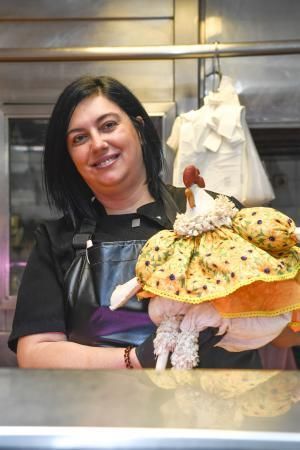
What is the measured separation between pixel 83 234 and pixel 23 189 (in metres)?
0.88

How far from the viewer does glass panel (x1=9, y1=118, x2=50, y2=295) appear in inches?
72.3

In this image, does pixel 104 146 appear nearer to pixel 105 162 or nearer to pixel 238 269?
pixel 105 162

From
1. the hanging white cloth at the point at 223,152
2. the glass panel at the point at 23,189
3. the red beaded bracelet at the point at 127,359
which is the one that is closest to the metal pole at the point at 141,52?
the hanging white cloth at the point at 223,152

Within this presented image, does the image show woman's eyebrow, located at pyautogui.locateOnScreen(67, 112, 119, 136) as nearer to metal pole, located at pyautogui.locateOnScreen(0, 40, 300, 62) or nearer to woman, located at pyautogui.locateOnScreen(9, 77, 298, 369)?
woman, located at pyautogui.locateOnScreen(9, 77, 298, 369)

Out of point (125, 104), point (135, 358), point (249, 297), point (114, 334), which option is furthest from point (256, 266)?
point (125, 104)

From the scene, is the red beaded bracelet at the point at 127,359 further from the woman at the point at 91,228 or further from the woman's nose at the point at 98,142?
the woman's nose at the point at 98,142

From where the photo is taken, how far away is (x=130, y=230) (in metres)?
1.03

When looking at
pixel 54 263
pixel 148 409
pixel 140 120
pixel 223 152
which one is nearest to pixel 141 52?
pixel 223 152

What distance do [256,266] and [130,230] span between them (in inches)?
17.7

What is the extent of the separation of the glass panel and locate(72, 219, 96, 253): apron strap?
0.81 m

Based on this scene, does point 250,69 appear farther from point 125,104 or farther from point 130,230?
point 130,230

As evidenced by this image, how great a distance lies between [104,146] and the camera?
976mm

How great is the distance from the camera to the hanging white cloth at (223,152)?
1622mm

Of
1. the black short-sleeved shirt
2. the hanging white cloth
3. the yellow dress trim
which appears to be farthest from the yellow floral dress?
the hanging white cloth
